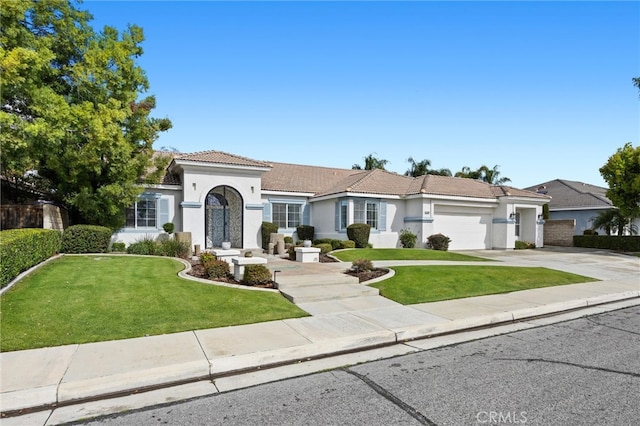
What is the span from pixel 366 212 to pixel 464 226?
23.9 feet

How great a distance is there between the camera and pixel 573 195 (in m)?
34.9

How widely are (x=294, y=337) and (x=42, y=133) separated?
431 inches

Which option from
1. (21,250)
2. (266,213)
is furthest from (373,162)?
(21,250)

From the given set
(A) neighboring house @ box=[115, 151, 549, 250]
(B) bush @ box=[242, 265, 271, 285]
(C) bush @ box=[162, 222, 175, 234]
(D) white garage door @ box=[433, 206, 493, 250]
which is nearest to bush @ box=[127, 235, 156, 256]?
(C) bush @ box=[162, 222, 175, 234]

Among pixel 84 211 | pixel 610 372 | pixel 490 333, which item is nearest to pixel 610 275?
pixel 490 333

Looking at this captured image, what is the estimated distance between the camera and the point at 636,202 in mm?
23406

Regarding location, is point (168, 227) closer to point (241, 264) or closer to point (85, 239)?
point (85, 239)

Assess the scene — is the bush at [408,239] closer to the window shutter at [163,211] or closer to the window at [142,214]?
the window shutter at [163,211]

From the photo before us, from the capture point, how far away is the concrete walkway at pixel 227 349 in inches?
172

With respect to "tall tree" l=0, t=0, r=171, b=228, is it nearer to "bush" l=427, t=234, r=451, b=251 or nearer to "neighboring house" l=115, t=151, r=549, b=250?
"neighboring house" l=115, t=151, r=549, b=250

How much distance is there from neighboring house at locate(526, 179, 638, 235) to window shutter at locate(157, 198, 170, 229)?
30310mm

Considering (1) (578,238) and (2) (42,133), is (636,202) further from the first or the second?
(2) (42,133)

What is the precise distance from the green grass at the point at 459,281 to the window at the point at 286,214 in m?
10.8

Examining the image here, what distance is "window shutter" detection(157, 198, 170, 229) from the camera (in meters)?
19.5
